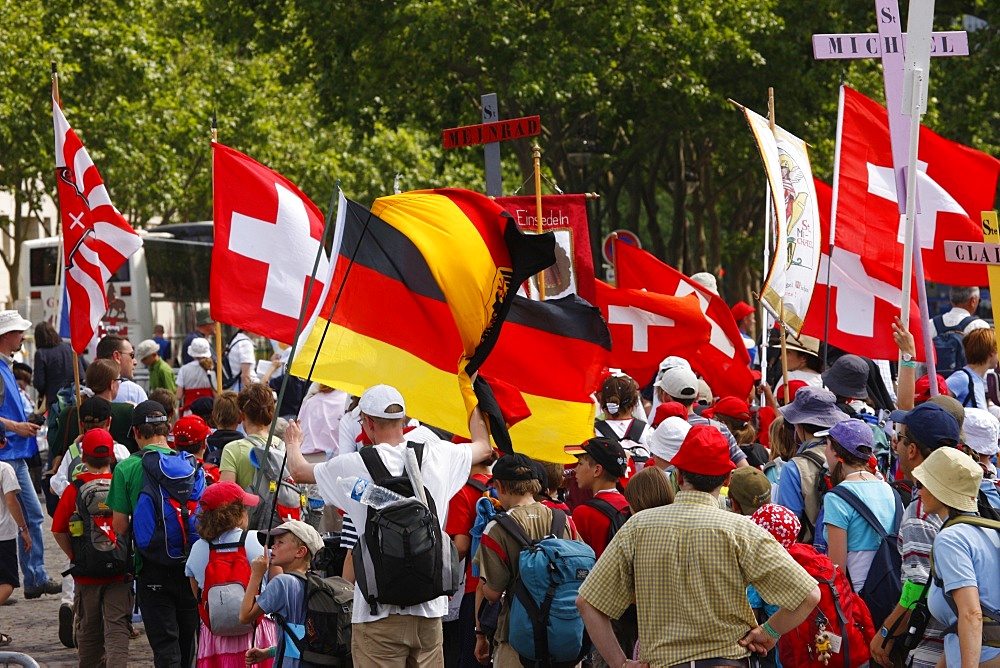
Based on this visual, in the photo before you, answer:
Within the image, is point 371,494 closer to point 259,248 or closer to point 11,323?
point 259,248

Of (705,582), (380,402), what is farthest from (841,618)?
(380,402)

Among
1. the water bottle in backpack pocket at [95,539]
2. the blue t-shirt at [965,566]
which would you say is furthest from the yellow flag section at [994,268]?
the water bottle in backpack pocket at [95,539]

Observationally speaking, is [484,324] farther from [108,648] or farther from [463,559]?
[108,648]

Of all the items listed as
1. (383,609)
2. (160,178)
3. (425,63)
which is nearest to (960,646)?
(383,609)

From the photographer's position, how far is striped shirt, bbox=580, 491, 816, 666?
181 inches

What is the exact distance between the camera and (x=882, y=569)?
18.9ft

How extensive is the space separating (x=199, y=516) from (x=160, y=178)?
29.9 metres

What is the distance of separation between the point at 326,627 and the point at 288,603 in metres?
0.22

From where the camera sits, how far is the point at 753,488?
5965 mm

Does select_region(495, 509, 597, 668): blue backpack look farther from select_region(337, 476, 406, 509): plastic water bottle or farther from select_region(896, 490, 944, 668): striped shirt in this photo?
select_region(896, 490, 944, 668): striped shirt

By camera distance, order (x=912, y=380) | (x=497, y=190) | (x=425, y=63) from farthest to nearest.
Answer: (x=425, y=63)
(x=497, y=190)
(x=912, y=380)

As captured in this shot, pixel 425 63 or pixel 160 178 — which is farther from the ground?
pixel 425 63

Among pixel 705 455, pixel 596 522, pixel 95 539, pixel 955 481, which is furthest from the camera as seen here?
pixel 95 539

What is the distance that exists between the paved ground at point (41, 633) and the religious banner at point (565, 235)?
3.51m
